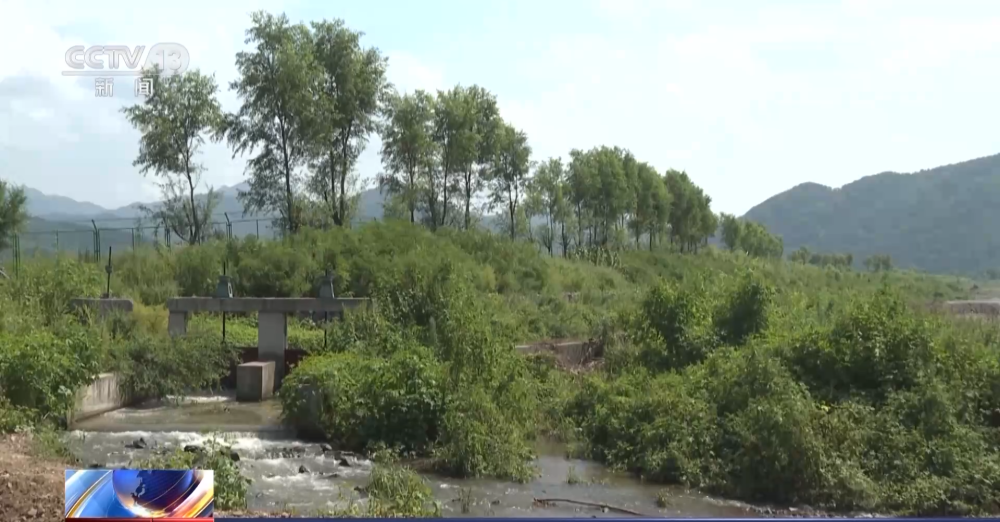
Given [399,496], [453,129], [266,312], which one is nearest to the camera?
[399,496]

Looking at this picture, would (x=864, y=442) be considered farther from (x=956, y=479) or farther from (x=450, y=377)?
(x=450, y=377)

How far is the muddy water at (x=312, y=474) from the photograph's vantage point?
1089 cm

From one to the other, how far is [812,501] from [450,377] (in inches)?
222

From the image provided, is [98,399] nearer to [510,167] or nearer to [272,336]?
[272,336]

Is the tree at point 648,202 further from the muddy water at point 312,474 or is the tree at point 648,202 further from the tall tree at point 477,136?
the muddy water at point 312,474

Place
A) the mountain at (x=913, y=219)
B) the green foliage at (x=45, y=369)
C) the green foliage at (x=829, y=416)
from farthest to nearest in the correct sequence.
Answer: the mountain at (x=913, y=219), the green foliage at (x=45, y=369), the green foliage at (x=829, y=416)

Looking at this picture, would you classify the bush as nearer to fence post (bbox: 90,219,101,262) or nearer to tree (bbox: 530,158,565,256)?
fence post (bbox: 90,219,101,262)

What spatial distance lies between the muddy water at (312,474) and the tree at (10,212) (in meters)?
25.0

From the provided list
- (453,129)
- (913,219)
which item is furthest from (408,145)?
(913,219)

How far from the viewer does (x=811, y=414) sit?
12.7 m

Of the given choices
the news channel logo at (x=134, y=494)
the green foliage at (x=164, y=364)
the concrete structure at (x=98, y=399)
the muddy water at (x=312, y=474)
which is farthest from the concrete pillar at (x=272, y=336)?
the news channel logo at (x=134, y=494)

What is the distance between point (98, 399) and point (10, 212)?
1017 inches

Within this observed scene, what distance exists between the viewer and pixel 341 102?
36.1m

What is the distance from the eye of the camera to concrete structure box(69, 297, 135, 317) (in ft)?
64.7
